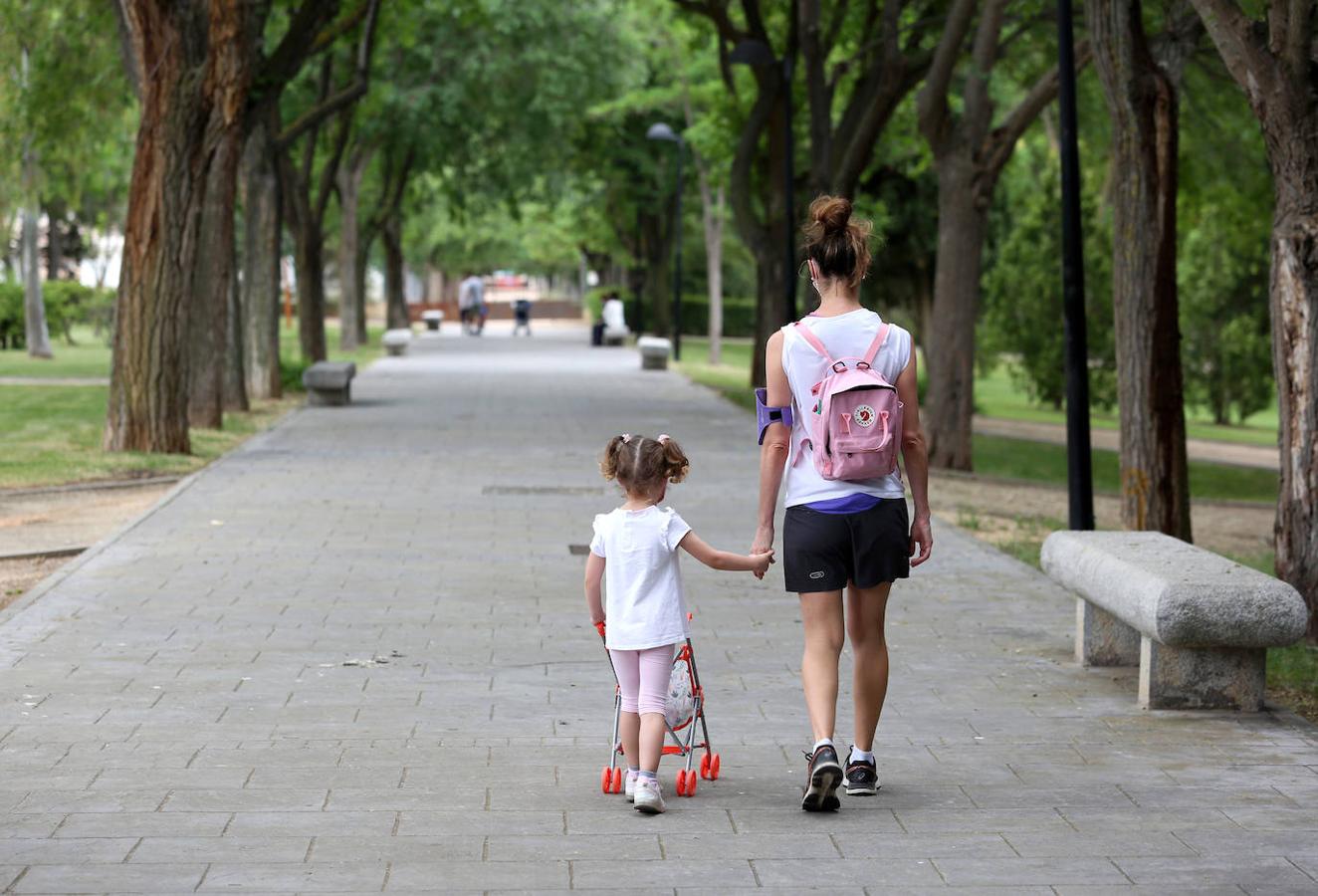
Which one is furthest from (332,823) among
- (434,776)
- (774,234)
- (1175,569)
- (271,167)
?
(774,234)

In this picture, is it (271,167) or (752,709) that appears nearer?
(752,709)

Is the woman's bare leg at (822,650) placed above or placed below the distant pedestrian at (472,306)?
below

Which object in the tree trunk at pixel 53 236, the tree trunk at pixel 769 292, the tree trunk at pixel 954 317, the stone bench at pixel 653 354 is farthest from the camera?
the tree trunk at pixel 53 236

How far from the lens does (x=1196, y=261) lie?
132 ft

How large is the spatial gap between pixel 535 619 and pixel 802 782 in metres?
3.36

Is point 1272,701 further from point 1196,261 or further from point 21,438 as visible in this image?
point 1196,261

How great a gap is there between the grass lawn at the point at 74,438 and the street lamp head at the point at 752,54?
7.04 m

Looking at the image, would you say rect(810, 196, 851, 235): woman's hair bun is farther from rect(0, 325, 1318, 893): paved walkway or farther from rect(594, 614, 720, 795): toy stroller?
rect(0, 325, 1318, 893): paved walkway

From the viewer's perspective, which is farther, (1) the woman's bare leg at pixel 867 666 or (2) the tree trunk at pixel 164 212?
(2) the tree trunk at pixel 164 212

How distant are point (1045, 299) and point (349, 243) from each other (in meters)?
14.7

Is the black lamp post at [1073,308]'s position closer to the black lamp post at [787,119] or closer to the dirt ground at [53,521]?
the dirt ground at [53,521]

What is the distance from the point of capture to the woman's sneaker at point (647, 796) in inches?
231

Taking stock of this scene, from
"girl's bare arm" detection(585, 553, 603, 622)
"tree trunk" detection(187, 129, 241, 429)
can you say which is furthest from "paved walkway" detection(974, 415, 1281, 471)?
"girl's bare arm" detection(585, 553, 603, 622)

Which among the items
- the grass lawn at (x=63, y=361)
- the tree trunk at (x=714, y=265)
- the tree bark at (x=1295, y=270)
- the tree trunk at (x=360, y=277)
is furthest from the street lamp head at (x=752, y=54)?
the tree trunk at (x=360, y=277)
